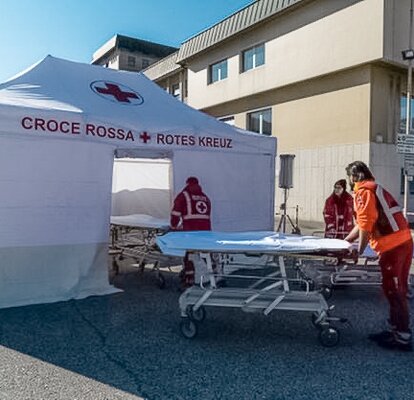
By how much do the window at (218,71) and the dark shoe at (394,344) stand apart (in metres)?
18.4

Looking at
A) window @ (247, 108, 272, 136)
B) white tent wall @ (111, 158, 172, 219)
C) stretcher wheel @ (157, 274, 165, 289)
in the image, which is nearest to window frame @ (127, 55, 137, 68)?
window @ (247, 108, 272, 136)

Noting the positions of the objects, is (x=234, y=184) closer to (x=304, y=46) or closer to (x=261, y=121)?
(x=304, y=46)

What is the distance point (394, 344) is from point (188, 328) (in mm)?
2073

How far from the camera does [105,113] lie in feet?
22.4

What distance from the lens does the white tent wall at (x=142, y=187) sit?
437 inches

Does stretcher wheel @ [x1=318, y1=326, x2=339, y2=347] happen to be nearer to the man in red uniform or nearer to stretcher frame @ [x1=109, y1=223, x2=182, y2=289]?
the man in red uniform

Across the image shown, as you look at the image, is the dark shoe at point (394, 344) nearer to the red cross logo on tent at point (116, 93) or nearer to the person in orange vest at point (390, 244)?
the person in orange vest at point (390, 244)

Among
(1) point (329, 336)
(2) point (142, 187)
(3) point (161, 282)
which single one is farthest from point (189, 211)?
(2) point (142, 187)

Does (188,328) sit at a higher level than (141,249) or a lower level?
lower

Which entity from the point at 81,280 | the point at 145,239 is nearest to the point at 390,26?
the point at 145,239

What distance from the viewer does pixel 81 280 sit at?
6.60m

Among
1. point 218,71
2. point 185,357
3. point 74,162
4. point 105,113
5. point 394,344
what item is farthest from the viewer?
point 218,71

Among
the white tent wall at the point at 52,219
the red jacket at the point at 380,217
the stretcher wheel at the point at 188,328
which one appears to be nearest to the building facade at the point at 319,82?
the white tent wall at the point at 52,219

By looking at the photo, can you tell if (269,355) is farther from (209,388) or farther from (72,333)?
(72,333)
